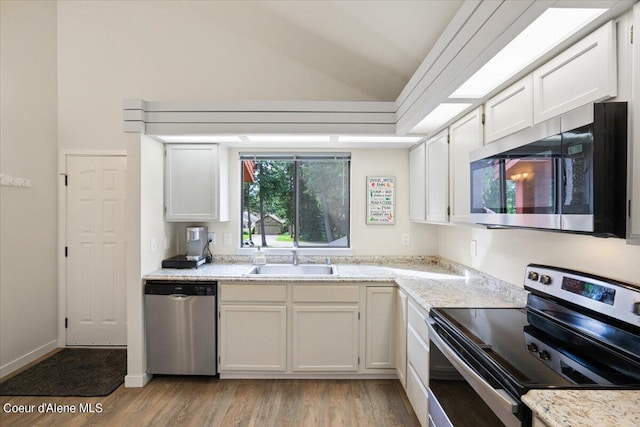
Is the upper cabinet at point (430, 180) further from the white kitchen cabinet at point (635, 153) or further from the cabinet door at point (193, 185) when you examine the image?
the cabinet door at point (193, 185)

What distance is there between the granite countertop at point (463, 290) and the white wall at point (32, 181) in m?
1.38

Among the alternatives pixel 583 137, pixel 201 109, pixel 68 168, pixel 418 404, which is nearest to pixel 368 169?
pixel 201 109

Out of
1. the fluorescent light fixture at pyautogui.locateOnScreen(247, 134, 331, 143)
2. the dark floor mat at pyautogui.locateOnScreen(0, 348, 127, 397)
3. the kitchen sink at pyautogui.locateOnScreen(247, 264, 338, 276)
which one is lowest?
the dark floor mat at pyautogui.locateOnScreen(0, 348, 127, 397)

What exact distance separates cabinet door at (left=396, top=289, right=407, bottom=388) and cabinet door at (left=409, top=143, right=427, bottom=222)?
750 mm

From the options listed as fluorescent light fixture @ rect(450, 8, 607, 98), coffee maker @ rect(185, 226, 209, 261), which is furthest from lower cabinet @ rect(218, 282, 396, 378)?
fluorescent light fixture @ rect(450, 8, 607, 98)

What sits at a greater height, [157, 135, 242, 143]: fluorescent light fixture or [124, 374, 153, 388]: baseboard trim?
[157, 135, 242, 143]: fluorescent light fixture

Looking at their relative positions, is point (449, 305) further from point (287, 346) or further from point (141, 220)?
point (141, 220)

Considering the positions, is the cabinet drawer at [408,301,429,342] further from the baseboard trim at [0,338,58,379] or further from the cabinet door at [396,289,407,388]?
the baseboard trim at [0,338,58,379]

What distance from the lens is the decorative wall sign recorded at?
340cm

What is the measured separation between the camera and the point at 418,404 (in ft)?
6.95

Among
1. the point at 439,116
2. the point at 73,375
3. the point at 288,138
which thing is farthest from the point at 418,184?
the point at 73,375

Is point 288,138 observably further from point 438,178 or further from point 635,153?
point 635,153

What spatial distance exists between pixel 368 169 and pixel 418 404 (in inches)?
84.8

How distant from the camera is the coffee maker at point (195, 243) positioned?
10.2 feet
